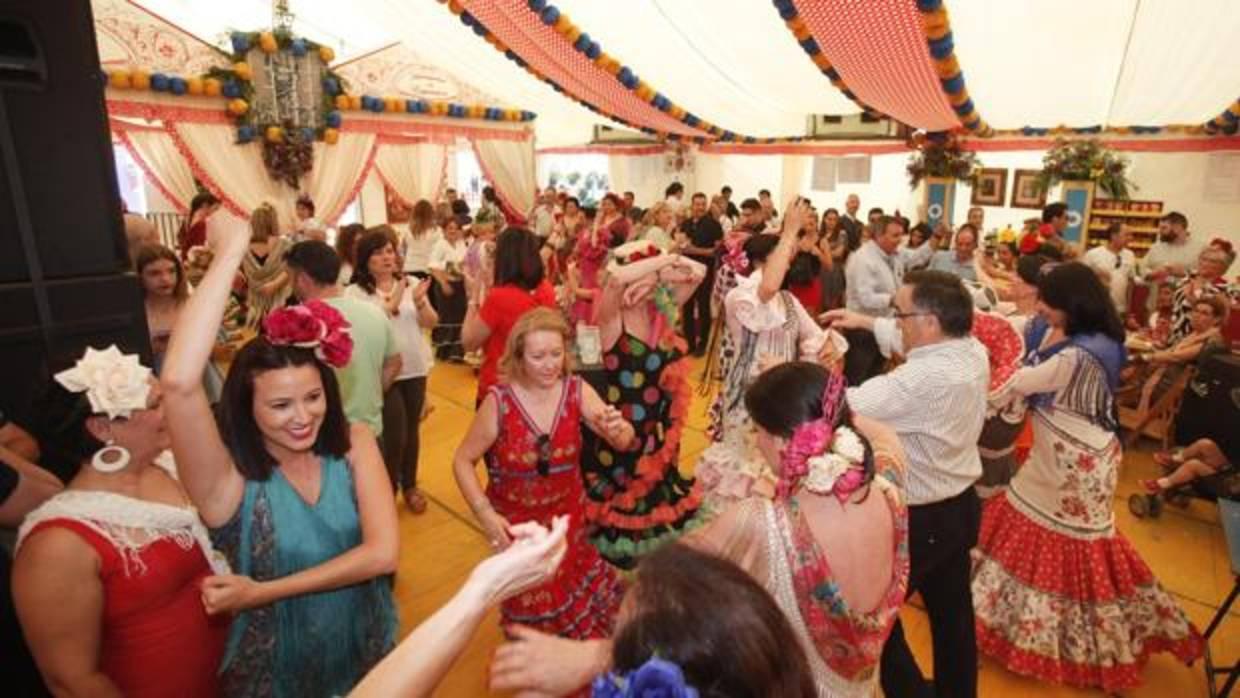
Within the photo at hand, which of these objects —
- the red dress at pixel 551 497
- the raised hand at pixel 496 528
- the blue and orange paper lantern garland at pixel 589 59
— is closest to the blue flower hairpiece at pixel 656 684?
the raised hand at pixel 496 528

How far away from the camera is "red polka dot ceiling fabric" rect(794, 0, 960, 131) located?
3389 mm

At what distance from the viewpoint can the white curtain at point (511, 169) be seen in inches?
386

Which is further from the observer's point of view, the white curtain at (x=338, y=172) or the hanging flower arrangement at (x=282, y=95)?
the white curtain at (x=338, y=172)

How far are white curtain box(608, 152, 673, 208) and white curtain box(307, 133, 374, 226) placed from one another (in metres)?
7.02

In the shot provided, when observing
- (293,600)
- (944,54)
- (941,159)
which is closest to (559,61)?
(944,54)

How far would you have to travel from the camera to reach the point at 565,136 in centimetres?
1370

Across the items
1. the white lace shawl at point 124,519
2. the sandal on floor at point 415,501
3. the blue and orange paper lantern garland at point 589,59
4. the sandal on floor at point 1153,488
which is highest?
the blue and orange paper lantern garland at point 589,59

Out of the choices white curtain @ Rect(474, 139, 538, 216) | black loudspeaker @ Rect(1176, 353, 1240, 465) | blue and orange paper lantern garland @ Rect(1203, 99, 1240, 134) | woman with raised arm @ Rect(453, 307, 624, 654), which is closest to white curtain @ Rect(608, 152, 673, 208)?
white curtain @ Rect(474, 139, 538, 216)

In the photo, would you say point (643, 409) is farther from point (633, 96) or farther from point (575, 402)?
point (633, 96)

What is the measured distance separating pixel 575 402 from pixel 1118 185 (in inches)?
362

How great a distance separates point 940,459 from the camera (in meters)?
2.03

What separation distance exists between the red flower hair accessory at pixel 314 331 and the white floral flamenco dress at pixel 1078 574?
2.31 metres

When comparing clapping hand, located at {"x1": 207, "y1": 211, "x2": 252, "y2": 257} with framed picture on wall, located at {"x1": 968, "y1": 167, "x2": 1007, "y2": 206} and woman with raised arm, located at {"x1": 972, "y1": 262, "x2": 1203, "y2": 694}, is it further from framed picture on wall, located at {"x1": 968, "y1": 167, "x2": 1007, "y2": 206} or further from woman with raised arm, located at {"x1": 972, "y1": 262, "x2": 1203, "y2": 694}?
framed picture on wall, located at {"x1": 968, "y1": 167, "x2": 1007, "y2": 206}

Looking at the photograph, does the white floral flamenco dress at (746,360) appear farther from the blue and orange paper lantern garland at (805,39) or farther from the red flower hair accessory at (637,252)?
the blue and orange paper lantern garland at (805,39)
